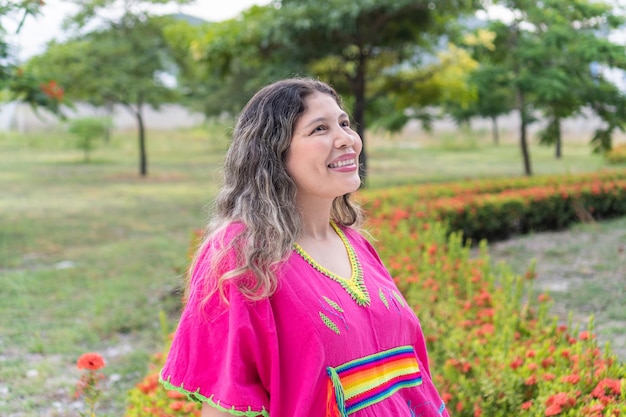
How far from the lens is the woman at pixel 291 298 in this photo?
1386 mm

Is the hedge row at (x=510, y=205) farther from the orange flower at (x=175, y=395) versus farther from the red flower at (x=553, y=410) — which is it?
the red flower at (x=553, y=410)

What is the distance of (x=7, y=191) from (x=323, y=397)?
1484cm

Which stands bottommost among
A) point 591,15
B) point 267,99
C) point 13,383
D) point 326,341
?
point 13,383

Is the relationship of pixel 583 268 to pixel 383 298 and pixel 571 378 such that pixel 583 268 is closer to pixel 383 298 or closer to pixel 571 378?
pixel 571 378

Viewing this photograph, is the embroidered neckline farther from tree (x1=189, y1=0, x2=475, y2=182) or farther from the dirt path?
tree (x1=189, y1=0, x2=475, y2=182)

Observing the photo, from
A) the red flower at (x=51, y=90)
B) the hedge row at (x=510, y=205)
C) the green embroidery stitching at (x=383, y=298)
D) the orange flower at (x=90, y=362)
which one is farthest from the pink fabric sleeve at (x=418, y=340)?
the red flower at (x=51, y=90)

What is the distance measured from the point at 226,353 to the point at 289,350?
0.14 m

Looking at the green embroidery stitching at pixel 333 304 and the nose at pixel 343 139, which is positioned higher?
the nose at pixel 343 139

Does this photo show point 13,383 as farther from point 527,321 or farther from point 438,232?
point 438,232

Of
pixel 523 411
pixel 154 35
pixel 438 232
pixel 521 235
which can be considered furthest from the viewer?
pixel 154 35

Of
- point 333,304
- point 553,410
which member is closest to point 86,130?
point 553,410

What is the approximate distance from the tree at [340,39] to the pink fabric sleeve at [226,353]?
904 cm

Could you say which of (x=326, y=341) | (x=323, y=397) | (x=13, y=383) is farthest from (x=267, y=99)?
(x=13, y=383)

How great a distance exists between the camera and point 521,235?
7938mm
